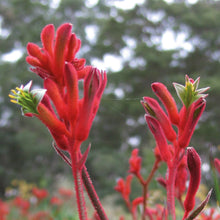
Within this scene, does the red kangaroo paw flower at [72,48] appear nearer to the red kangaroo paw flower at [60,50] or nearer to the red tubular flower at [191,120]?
the red kangaroo paw flower at [60,50]

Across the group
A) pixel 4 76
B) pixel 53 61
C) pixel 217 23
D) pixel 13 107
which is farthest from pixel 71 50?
pixel 217 23

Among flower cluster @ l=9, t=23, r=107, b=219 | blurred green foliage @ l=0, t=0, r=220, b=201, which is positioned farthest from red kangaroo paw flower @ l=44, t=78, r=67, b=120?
blurred green foliage @ l=0, t=0, r=220, b=201

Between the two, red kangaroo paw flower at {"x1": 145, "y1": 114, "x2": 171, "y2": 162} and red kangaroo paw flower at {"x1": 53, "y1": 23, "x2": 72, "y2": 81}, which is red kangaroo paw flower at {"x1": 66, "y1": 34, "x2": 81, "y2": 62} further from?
red kangaroo paw flower at {"x1": 145, "y1": 114, "x2": 171, "y2": 162}

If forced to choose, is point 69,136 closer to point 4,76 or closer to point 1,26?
point 4,76

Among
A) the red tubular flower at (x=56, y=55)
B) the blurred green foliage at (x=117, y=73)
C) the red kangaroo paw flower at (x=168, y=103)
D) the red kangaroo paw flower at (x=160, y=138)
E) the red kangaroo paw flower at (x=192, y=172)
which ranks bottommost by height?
the red kangaroo paw flower at (x=192, y=172)

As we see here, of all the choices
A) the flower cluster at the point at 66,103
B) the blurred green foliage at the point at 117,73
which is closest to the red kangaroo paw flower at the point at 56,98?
the flower cluster at the point at 66,103

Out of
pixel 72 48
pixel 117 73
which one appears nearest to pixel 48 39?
pixel 72 48
